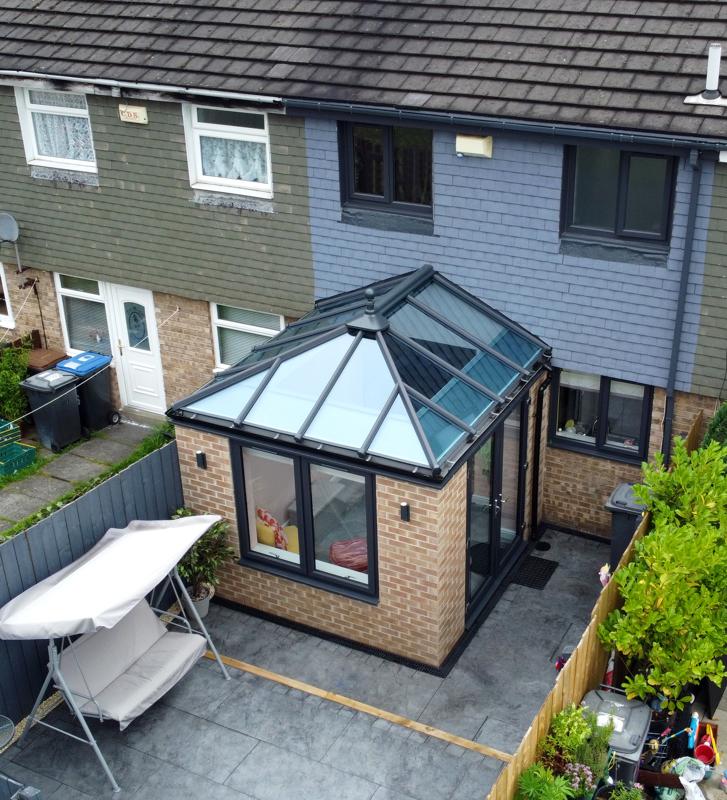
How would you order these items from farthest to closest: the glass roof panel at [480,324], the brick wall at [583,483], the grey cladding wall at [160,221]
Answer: the grey cladding wall at [160,221] → the brick wall at [583,483] → the glass roof panel at [480,324]

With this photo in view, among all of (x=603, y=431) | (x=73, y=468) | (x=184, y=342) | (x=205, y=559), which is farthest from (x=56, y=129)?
(x=603, y=431)

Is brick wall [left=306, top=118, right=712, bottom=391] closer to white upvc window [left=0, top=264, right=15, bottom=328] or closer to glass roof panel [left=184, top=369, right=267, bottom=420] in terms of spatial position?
glass roof panel [left=184, top=369, right=267, bottom=420]

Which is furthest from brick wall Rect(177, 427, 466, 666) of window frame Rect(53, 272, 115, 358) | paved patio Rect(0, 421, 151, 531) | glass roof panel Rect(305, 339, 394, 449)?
window frame Rect(53, 272, 115, 358)

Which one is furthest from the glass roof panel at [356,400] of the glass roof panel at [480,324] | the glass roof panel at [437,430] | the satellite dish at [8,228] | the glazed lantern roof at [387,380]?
the satellite dish at [8,228]

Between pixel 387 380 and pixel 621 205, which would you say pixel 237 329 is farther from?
pixel 621 205

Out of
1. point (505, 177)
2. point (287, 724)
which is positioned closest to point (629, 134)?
point (505, 177)

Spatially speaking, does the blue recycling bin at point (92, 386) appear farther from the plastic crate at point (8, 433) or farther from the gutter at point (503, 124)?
the gutter at point (503, 124)
